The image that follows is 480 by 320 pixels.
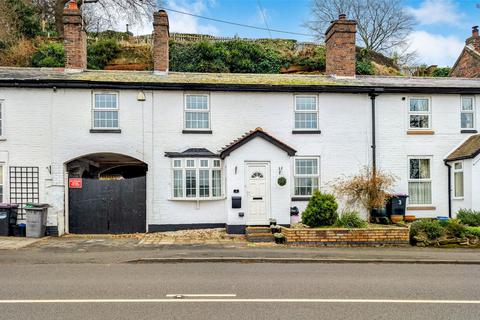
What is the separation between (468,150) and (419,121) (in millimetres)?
2335

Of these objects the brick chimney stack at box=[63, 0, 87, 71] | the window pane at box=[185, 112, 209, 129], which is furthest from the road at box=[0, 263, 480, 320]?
the brick chimney stack at box=[63, 0, 87, 71]

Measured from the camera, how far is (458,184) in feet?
59.4

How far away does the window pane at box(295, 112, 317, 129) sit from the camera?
18016 mm

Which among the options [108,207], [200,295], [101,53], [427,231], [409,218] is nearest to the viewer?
[200,295]

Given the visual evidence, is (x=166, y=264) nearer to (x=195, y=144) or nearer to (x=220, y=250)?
(x=220, y=250)

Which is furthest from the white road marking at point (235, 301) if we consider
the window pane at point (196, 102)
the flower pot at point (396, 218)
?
the window pane at point (196, 102)

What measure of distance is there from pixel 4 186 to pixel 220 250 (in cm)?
948

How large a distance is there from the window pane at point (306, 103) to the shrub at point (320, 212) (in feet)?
16.3

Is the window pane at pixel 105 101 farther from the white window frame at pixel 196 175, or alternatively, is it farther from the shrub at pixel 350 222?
the shrub at pixel 350 222

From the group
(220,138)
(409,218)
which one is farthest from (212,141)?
(409,218)

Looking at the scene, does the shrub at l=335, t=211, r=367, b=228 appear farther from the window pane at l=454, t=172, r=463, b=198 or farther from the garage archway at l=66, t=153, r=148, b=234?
the garage archway at l=66, t=153, r=148, b=234

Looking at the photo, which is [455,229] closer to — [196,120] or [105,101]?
[196,120]

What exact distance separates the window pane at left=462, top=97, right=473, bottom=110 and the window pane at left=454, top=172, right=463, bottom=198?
123 inches

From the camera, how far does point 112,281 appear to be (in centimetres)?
859
